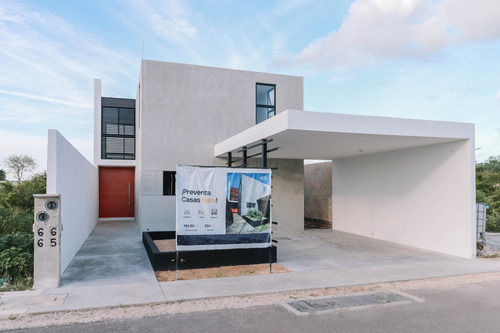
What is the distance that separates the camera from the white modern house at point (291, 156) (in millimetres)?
7910

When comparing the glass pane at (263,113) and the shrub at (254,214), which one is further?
the glass pane at (263,113)

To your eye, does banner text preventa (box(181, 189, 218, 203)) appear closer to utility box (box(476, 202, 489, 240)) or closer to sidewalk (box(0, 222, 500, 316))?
sidewalk (box(0, 222, 500, 316))

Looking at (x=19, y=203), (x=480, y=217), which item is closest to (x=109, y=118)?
(x=19, y=203)

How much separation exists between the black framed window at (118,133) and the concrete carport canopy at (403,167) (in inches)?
Answer: 325

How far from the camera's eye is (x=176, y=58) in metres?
12.8

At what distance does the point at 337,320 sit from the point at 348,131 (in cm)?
412

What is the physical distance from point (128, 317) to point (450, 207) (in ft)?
26.3

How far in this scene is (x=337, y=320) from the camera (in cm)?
468

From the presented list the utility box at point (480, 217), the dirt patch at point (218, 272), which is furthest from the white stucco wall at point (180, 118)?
the utility box at point (480, 217)

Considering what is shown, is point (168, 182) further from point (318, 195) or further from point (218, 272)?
point (318, 195)

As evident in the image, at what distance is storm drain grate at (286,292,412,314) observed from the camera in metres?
5.14

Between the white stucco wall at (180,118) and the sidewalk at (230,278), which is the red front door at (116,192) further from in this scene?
the sidewalk at (230,278)

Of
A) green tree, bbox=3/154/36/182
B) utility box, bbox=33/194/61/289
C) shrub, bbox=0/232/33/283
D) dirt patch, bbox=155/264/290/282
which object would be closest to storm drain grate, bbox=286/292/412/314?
dirt patch, bbox=155/264/290/282

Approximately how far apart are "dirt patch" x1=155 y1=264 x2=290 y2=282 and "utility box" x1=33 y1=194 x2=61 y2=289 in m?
1.77
